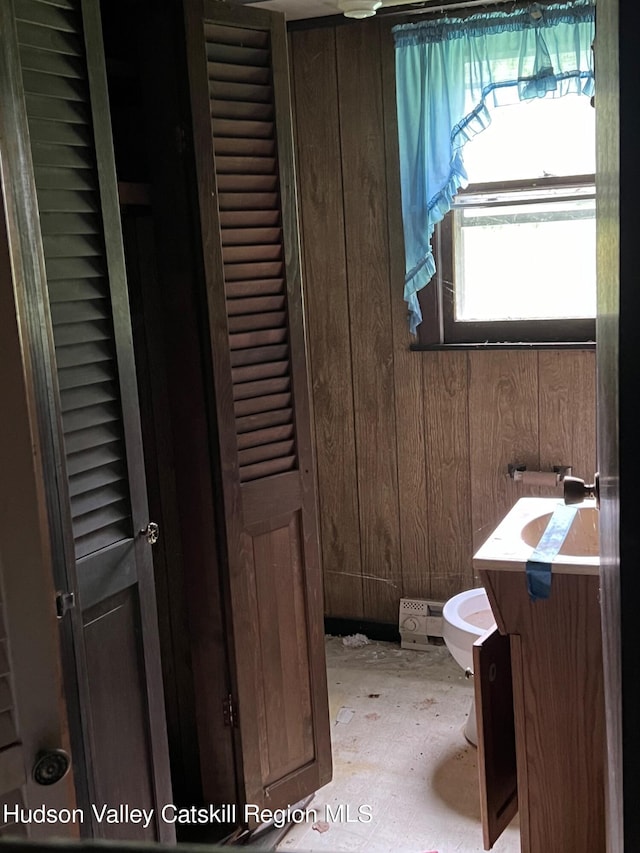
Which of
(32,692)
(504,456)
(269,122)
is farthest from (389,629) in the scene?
(32,692)

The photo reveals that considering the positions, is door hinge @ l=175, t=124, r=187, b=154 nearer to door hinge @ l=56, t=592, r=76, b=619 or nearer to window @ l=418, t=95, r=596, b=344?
door hinge @ l=56, t=592, r=76, b=619

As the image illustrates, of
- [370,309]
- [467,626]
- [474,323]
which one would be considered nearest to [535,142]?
[474,323]

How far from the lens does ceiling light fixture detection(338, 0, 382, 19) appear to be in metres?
2.62

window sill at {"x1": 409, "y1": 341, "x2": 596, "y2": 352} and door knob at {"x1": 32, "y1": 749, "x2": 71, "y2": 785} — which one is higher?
window sill at {"x1": 409, "y1": 341, "x2": 596, "y2": 352}

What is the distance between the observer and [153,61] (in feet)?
6.45

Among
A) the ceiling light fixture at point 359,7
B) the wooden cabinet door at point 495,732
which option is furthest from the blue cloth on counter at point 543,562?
the ceiling light fixture at point 359,7

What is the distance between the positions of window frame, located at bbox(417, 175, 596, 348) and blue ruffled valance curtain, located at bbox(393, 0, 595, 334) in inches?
3.4

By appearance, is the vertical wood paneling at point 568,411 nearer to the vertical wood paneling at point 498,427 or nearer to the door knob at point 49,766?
the vertical wood paneling at point 498,427

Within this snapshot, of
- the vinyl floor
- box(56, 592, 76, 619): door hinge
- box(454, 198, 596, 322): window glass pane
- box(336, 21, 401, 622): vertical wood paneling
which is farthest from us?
box(336, 21, 401, 622): vertical wood paneling

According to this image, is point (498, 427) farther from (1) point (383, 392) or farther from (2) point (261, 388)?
(2) point (261, 388)

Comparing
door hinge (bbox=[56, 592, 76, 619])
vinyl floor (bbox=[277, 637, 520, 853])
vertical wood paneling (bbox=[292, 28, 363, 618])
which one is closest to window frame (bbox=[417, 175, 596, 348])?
vertical wood paneling (bbox=[292, 28, 363, 618])

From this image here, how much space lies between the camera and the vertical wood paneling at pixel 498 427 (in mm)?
3051

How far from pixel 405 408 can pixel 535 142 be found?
1.00 m

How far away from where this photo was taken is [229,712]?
2.18 metres
